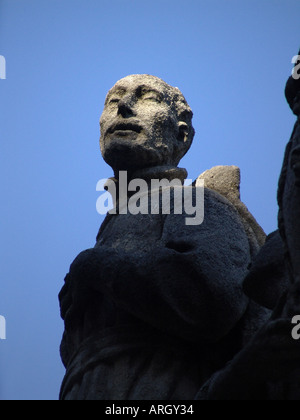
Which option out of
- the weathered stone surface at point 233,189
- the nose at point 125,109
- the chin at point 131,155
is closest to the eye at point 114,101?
the nose at point 125,109

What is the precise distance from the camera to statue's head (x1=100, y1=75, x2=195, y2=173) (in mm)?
6680

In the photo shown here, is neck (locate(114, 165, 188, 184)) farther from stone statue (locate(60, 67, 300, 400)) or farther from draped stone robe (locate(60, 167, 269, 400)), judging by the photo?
draped stone robe (locate(60, 167, 269, 400))

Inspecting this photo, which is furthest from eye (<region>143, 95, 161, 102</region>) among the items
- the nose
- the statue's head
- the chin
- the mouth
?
the chin

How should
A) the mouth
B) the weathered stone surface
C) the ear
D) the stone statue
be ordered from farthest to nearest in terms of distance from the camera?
1. the ear
2. the mouth
3. the weathered stone surface
4. the stone statue

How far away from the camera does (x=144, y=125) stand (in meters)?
6.76

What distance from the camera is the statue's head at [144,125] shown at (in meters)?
6.68

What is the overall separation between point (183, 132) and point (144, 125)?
20.0 inches

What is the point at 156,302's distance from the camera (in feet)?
16.7

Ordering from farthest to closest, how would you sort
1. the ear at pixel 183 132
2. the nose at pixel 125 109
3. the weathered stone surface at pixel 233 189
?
the ear at pixel 183 132
the nose at pixel 125 109
the weathered stone surface at pixel 233 189

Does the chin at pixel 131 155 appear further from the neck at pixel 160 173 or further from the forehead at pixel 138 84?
the forehead at pixel 138 84

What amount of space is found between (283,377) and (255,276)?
72 centimetres

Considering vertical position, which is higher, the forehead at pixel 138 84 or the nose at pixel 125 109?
the forehead at pixel 138 84

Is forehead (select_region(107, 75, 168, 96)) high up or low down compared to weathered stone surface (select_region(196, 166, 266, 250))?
up
